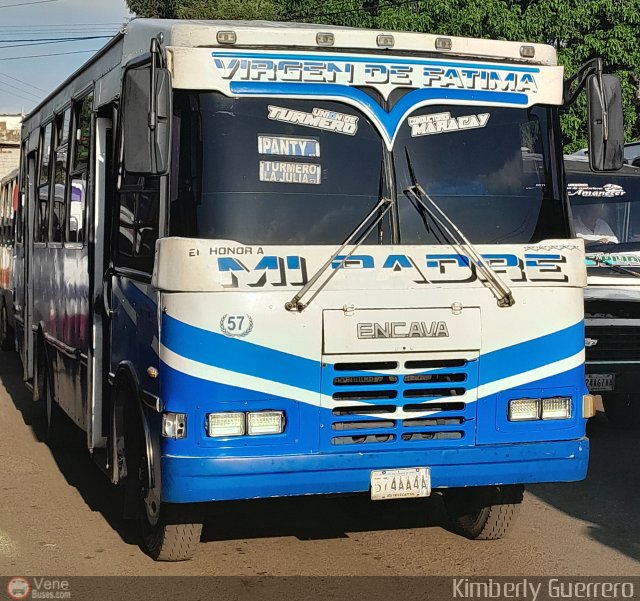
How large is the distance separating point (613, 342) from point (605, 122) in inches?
164

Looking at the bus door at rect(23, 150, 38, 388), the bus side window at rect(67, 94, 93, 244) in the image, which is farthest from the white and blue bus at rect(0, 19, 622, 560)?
the bus door at rect(23, 150, 38, 388)

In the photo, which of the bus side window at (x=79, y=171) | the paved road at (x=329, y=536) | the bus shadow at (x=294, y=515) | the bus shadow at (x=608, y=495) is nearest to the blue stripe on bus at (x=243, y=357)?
the paved road at (x=329, y=536)

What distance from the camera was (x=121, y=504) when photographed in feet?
26.7

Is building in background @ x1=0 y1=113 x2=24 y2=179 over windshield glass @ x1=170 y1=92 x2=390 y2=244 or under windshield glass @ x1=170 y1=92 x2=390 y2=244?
over

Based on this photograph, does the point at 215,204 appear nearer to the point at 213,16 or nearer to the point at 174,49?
the point at 174,49

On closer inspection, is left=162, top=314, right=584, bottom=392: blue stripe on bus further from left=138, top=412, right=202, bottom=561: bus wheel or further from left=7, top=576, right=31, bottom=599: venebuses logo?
left=7, top=576, right=31, bottom=599: venebuses logo

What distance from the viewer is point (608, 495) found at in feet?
27.4

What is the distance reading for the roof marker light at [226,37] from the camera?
238 inches

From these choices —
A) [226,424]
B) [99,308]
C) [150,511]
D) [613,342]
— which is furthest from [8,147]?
[226,424]

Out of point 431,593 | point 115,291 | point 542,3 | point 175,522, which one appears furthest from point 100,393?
point 542,3

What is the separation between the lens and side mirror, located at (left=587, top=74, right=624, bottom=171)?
6551mm

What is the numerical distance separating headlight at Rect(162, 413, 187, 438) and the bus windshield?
939 mm

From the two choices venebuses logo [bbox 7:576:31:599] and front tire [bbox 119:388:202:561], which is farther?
front tire [bbox 119:388:202:561]

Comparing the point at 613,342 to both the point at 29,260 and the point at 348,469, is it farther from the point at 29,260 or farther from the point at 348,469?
the point at 29,260
